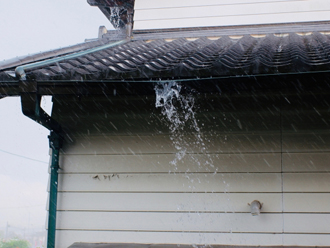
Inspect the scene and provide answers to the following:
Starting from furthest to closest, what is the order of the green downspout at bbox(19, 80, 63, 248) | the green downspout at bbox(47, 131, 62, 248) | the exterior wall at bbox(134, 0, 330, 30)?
1. the exterior wall at bbox(134, 0, 330, 30)
2. the green downspout at bbox(47, 131, 62, 248)
3. the green downspout at bbox(19, 80, 63, 248)

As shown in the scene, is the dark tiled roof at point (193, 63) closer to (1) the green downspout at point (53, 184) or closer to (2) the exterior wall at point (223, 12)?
(1) the green downspout at point (53, 184)

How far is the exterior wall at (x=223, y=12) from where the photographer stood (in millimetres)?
4730

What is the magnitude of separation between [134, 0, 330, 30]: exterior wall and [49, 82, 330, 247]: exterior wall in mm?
1625

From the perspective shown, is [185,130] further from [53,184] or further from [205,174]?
[53,184]

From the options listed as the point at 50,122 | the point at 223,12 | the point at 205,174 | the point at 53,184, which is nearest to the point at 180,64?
the point at 205,174

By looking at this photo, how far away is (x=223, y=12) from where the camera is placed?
194 inches

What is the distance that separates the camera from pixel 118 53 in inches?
150

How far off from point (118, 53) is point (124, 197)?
1.53 m

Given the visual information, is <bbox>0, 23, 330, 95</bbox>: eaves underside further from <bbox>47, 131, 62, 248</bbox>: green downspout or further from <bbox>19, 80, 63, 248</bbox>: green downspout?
<bbox>47, 131, 62, 248</bbox>: green downspout

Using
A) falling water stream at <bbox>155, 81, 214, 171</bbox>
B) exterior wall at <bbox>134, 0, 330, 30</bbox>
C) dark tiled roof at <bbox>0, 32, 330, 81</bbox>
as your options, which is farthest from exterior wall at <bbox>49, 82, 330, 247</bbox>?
exterior wall at <bbox>134, 0, 330, 30</bbox>

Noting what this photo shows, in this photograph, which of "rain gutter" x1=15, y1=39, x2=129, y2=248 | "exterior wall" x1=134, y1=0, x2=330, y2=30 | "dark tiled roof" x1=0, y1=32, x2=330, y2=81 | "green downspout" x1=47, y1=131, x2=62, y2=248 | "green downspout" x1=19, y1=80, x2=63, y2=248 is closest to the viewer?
"dark tiled roof" x1=0, y1=32, x2=330, y2=81

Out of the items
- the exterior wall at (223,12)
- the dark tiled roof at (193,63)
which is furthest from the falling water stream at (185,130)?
the exterior wall at (223,12)

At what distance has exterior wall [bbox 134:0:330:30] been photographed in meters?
4.73

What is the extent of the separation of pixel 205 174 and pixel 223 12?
245 centimetres
